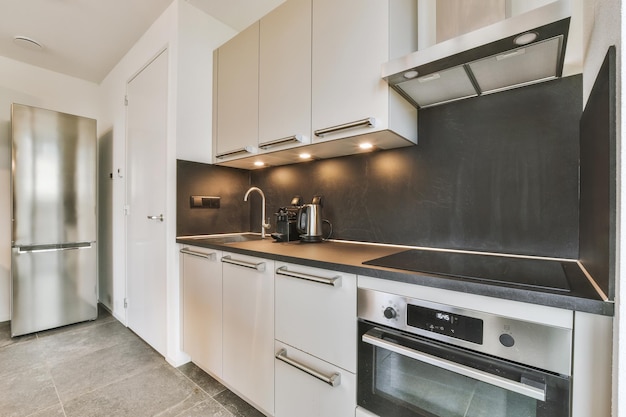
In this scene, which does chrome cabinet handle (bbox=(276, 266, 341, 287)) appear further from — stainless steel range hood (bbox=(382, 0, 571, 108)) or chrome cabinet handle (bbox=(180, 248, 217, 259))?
stainless steel range hood (bbox=(382, 0, 571, 108))

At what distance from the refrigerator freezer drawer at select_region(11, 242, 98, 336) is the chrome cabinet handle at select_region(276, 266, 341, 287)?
2.63 m

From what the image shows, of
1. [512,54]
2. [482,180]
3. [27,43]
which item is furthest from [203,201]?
[27,43]

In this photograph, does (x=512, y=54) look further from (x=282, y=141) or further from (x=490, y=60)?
(x=282, y=141)

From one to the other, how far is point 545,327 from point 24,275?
367cm

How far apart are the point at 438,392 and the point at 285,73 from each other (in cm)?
169

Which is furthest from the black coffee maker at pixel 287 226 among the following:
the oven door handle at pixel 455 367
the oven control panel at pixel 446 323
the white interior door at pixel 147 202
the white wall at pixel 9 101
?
the white wall at pixel 9 101

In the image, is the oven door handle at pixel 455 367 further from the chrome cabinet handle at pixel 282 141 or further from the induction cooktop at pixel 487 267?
the chrome cabinet handle at pixel 282 141

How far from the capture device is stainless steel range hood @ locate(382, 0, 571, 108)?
90cm

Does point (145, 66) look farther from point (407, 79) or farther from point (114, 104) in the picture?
point (407, 79)

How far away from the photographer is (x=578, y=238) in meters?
1.13

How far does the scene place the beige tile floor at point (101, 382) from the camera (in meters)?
1.60

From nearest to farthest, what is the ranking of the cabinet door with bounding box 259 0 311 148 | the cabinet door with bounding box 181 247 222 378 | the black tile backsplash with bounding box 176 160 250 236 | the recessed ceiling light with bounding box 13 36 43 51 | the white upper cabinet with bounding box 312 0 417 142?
the white upper cabinet with bounding box 312 0 417 142 → the cabinet door with bounding box 259 0 311 148 → the cabinet door with bounding box 181 247 222 378 → the black tile backsplash with bounding box 176 160 250 236 → the recessed ceiling light with bounding box 13 36 43 51

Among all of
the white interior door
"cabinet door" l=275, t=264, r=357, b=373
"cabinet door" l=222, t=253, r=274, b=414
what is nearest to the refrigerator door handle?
the white interior door

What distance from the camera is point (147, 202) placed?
7.55 feet
